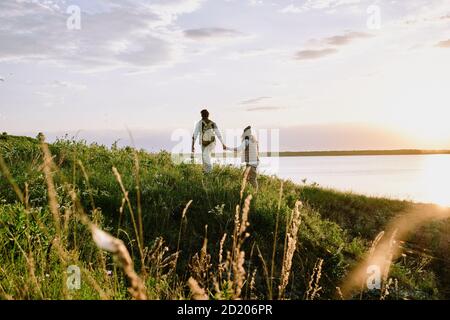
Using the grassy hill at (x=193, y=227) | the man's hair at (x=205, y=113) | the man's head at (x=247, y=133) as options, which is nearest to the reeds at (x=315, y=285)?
the grassy hill at (x=193, y=227)

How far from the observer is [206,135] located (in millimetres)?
16234

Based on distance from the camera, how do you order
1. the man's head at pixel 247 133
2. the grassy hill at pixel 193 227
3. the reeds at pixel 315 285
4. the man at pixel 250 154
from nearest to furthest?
the reeds at pixel 315 285 < the grassy hill at pixel 193 227 < the man at pixel 250 154 < the man's head at pixel 247 133

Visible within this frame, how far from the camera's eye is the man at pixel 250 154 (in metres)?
15.6

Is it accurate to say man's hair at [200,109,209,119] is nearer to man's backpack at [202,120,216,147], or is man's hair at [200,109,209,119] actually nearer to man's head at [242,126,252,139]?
man's backpack at [202,120,216,147]

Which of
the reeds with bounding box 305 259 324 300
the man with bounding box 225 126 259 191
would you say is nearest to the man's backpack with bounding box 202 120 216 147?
the man with bounding box 225 126 259 191

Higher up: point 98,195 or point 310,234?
point 98,195

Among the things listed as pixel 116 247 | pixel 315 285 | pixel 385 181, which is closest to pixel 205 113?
pixel 315 285

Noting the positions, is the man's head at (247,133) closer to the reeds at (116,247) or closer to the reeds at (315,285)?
the reeds at (315,285)

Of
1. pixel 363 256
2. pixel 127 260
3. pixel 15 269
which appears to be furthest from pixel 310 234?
pixel 127 260

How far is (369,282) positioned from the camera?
10.6 meters

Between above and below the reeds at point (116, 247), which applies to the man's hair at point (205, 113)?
above
